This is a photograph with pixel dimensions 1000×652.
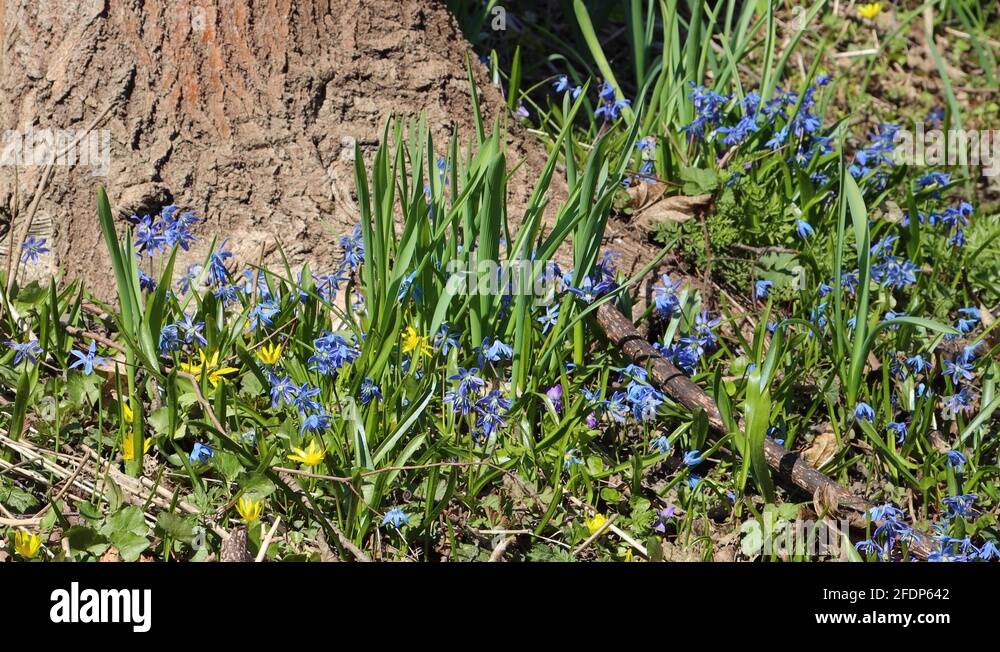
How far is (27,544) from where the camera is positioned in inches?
83.9

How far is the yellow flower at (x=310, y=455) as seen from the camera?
7.54ft

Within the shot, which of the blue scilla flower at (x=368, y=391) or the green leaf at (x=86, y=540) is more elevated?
the blue scilla flower at (x=368, y=391)

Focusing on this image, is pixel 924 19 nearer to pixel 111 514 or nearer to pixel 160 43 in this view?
pixel 160 43

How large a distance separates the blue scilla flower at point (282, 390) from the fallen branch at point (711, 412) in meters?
0.84

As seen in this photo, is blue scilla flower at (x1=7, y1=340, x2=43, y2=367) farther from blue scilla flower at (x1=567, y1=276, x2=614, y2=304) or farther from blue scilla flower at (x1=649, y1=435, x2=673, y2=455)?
blue scilla flower at (x1=649, y1=435, x2=673, y2=455)

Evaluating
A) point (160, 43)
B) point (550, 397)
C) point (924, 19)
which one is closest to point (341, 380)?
point (550, 397)

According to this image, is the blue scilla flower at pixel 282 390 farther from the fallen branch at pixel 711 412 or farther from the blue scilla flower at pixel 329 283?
the fallen branch at pixel 711 412

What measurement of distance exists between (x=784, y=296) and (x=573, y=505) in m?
1.04

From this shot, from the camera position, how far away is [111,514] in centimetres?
228

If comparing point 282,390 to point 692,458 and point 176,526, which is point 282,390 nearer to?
point 176,526

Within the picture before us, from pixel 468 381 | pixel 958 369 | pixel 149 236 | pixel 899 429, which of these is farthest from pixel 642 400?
pixel 149 236

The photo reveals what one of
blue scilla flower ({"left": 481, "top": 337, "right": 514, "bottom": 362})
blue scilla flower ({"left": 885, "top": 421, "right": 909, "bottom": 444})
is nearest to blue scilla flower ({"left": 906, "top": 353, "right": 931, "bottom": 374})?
blue scilla flower ({"left": 885, "top": 421, "right": 909, "bottom": 444})

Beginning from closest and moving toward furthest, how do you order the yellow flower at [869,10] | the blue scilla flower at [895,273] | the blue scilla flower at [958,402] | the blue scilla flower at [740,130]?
the blue scilla flower at [958,402], the blue scilla flower at [895,273], the blue scilla flower at [740,130], the yellow flower at [869,10]

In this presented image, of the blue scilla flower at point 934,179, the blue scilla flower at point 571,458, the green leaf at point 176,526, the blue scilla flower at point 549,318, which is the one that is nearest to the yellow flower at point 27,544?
the green leaf at point 176,526
